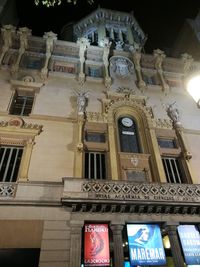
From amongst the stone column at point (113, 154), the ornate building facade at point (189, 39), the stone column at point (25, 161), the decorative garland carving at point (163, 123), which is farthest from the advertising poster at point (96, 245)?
the ornate building facade at point (189, 39)

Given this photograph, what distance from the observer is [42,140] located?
45.3 ft

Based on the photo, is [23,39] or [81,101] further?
[23,39]

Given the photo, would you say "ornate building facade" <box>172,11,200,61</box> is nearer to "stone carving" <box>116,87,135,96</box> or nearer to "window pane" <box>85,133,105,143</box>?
"stone carving" <box>116,87,135,96</box>

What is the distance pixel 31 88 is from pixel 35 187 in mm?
8408

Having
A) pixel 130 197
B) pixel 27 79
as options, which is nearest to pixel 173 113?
pixel 130 197

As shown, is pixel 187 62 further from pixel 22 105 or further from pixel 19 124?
pixel 19 124

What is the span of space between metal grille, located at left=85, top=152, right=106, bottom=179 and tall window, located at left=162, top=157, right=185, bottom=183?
4.07 metres

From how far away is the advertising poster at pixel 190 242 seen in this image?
33.2ft

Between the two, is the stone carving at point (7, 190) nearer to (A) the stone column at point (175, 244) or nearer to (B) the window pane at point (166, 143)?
(A) the stone column at point (175, 244)

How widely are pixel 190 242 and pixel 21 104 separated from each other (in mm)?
13398

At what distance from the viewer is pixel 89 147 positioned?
47.3 ft

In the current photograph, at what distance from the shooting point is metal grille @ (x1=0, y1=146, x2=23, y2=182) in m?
12.3

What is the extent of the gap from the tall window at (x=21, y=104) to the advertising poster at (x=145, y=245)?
1014 cm

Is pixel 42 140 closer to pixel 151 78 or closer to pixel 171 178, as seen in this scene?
pixel 171 178
